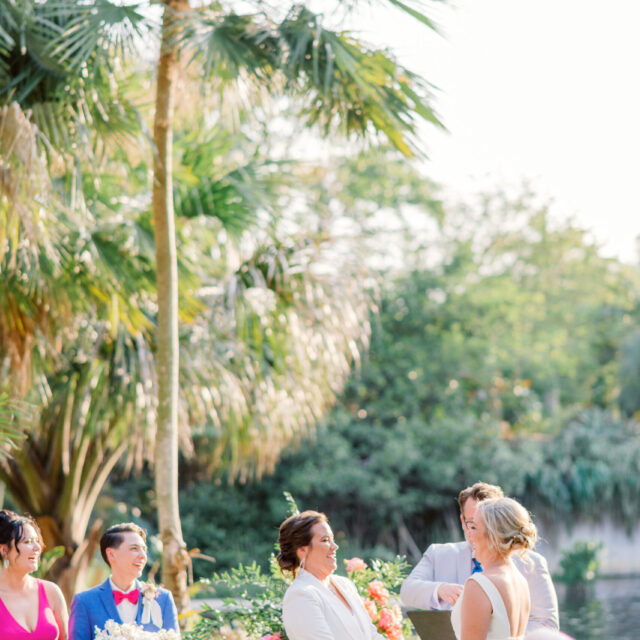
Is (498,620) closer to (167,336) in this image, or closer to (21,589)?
(21,589)

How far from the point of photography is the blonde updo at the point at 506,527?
3121 mm

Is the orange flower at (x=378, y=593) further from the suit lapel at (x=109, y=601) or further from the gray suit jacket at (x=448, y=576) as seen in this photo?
the suit lapel at (x=109, y=601)

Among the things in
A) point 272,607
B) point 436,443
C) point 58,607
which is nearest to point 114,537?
point 58,607

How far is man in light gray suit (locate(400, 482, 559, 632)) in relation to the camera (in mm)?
3768

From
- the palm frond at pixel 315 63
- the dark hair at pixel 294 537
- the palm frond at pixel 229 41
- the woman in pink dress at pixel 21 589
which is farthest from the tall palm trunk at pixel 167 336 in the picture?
the dark hair at pixel 294 537

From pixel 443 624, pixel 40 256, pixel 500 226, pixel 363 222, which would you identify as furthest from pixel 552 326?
pixel 443 624

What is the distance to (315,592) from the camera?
3617 mm

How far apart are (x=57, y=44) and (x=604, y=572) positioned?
17.0 meters

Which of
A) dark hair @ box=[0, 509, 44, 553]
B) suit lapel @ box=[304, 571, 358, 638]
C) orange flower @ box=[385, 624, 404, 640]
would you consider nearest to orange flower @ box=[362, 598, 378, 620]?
orange flower @ box=[385, 624, 404, 640]

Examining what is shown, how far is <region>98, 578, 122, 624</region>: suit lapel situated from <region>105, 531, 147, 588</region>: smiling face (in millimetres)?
52

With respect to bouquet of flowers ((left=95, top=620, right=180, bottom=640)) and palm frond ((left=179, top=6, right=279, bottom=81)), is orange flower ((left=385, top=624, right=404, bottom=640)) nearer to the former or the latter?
bouquet of flowers ((left=95, top=620, right=180, bottom=640))

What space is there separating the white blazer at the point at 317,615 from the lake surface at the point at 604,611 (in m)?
9.99

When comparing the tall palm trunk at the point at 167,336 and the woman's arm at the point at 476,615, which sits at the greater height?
the tall palm trunk at the point at 167,336

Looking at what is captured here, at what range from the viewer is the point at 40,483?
882 cm
